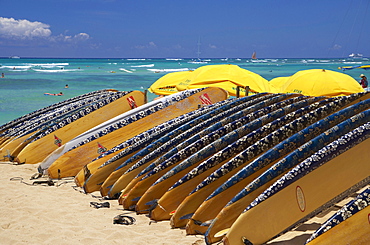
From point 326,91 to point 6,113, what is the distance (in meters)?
11.5

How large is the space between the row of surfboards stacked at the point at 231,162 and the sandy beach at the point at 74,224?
137 mm

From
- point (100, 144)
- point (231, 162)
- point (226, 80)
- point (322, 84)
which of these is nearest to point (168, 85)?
point (226, 80)

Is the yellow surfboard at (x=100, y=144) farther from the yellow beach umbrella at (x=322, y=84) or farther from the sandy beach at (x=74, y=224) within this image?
the yellow beach umbrella at (x=322, y=84)

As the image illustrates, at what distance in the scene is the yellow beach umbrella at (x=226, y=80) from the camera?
902 cm

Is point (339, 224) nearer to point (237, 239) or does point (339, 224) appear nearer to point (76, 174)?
point (237, 239)

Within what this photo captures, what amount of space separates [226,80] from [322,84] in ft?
6.83

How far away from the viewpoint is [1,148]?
7039 mm

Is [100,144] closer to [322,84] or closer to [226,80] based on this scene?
[226,80]

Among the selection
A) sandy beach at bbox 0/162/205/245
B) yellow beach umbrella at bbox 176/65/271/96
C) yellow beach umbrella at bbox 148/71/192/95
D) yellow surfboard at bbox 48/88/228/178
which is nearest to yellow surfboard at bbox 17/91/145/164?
yellow surfboard at bbox 48/88/228/178

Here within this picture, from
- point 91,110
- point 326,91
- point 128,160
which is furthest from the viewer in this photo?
point 326,91

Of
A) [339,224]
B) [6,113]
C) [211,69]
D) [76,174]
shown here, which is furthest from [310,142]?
[6,113]

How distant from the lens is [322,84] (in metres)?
8.68

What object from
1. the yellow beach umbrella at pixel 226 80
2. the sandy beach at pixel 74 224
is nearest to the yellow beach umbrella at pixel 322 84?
the yellow beach umbrella at pixel 226 80

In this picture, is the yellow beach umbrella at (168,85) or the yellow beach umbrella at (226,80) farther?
the yellow beach umbrella at (168,85)
